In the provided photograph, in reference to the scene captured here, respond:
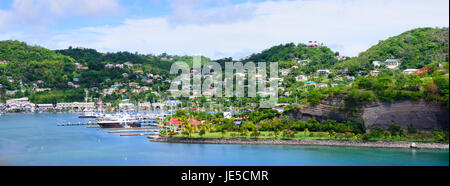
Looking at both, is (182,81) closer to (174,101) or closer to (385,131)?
(174,101)

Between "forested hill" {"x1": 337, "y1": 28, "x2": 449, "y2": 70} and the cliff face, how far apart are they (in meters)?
20.6

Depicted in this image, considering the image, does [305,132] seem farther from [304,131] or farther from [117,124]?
[117,124]

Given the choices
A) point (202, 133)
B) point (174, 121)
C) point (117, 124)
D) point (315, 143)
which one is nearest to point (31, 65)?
point (117, 124)

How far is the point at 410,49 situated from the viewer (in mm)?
46156

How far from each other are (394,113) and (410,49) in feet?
86.7

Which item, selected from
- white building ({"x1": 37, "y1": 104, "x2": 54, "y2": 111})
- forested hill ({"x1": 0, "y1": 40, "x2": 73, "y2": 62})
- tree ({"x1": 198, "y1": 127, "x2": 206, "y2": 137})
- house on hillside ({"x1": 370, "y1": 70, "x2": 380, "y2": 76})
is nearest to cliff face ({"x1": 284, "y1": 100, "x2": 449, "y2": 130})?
tree ({"x1": 198, "y1": 127, "x2": 206, "y2": 137})

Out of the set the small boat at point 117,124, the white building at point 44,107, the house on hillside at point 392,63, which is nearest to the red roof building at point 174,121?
the small boat at point 117,124

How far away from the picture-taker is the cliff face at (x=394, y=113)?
2177 centimetres

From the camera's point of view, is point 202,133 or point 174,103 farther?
point 174,103

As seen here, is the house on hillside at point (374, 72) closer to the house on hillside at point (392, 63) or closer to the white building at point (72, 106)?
the house on hillside at point (392, 63)

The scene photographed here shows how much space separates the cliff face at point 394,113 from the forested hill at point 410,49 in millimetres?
20624

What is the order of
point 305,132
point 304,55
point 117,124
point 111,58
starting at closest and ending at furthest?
point 305,132
point 117,124
point 304,55
point 111,58

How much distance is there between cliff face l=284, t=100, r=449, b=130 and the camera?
2177 centimetres
